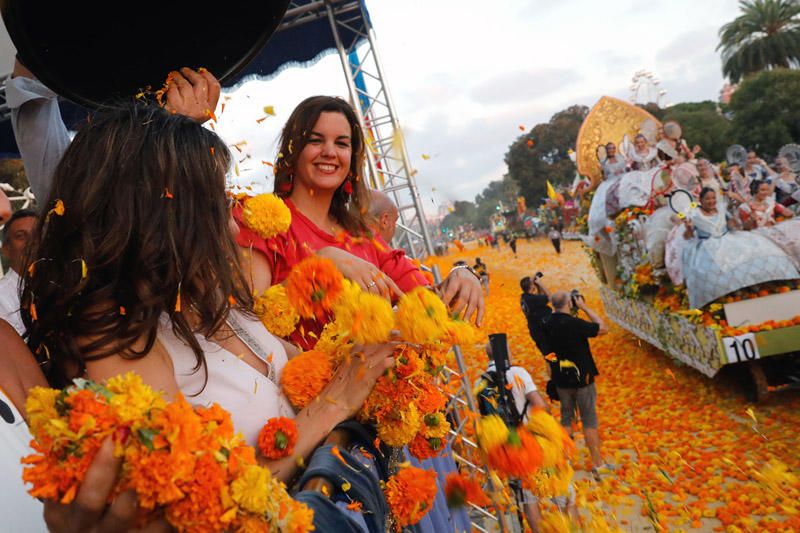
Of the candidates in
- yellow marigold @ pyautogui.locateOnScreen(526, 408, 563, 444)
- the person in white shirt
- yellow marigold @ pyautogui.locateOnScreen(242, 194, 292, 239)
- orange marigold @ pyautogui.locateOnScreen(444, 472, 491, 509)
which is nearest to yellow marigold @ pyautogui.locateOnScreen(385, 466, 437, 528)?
orange marigold @ pyautogui.locateOnScreen(444, 472, 491, 509)

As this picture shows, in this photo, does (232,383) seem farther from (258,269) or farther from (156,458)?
(258,269)

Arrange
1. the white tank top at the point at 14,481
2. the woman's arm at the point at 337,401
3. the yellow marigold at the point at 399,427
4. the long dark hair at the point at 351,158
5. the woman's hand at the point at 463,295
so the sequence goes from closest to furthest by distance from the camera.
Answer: the white tank top at the point at 14,481
the woman's arm at the point at 337,401
the yellow marigold at the point at 399,427
the woman's hand at the point at 463,295
the long dark hair at the point at 351,158

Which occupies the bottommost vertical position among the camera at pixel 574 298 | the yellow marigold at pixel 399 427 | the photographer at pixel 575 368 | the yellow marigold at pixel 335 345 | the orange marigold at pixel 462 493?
the photographer at pixel 575 368

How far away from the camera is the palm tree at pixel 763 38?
106 ft

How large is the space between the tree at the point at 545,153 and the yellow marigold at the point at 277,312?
135 ft

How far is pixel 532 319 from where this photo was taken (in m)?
8.02

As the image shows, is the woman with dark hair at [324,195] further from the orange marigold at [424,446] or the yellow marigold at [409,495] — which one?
the yellow marigold at [409,495]

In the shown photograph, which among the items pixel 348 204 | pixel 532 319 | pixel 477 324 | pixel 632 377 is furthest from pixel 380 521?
pixel 632 377

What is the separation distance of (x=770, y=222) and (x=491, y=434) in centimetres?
888

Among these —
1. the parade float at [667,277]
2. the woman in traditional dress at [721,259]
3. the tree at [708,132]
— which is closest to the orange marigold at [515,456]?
the parade float at [667,277]

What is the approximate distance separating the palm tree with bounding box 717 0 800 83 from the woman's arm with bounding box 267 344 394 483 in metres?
39.7

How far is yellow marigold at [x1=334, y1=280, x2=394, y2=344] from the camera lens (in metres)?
1.47

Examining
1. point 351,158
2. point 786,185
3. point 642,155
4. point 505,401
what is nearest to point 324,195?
point 351,158

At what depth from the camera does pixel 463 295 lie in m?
2.03
